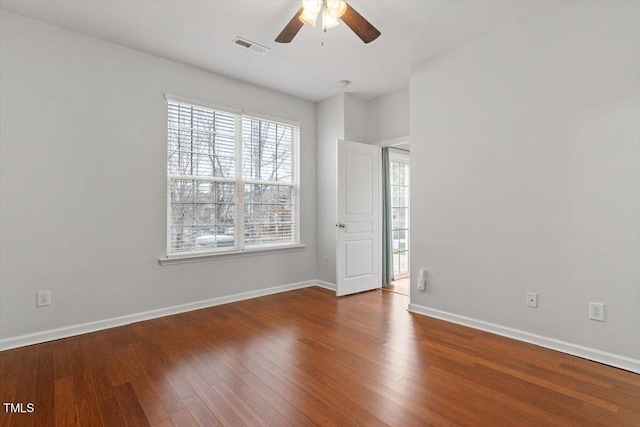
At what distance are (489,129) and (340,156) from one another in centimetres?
182

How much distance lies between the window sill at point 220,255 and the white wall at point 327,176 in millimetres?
384

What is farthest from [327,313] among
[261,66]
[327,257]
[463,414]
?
[261,66]

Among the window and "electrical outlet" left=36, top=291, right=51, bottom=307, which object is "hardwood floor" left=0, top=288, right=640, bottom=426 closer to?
"electrical outlet" left=36, top=291, right=51, bottom=307

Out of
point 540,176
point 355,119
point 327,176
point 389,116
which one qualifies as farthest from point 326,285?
point 540,176

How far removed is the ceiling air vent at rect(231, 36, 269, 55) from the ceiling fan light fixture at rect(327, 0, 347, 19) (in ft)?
4.24

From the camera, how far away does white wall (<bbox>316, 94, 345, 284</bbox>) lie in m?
4.69

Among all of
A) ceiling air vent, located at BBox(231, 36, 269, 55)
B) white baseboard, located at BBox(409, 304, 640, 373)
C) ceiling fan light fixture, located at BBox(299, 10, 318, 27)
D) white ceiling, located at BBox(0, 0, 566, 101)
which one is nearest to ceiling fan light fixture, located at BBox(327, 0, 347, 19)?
ceiling fan light fixture, located at BBox(299, 10, 318, 27)

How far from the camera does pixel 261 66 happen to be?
12.3 feet

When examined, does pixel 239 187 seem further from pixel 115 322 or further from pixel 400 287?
pixel 400 287

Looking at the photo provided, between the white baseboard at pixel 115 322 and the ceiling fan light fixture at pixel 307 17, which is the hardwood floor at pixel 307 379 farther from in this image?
the ceiling fan light fixture at pixel 307 17

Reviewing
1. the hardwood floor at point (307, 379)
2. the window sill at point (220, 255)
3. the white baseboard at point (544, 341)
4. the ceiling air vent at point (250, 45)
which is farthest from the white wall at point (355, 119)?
the hardwood floor at point (307, 379)

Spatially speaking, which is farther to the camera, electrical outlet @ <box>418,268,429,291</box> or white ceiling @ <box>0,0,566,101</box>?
electrical outlet @ <box>418,268,429,291</box>

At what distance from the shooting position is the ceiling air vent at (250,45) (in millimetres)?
3172

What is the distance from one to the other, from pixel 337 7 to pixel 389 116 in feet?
8.67
